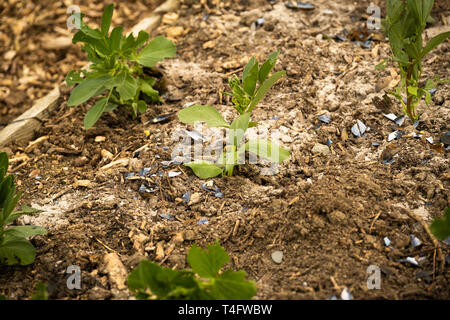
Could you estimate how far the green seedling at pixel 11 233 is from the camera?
1781mm

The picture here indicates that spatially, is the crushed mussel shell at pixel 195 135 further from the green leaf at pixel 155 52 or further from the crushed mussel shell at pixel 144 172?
the green leaf at pixel 155 52

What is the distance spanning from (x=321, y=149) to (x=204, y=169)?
61 cm

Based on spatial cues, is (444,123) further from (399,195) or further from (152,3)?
(152,3)

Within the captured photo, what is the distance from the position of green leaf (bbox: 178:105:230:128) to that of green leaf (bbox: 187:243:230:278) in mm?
638

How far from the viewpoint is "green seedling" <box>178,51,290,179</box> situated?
6.43ft

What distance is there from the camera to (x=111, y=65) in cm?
240

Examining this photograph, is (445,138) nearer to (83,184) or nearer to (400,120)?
(400,120)

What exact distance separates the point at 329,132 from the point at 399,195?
53 centimetres

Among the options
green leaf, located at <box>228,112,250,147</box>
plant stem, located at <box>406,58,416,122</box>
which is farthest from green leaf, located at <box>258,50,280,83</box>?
plant stem, located at <box>406,58,416,122</box>

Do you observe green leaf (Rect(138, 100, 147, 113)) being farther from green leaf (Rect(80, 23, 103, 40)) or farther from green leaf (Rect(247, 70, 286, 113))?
green leaf (Rect(247, 70, 286, 113))

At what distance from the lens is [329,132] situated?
2332mm

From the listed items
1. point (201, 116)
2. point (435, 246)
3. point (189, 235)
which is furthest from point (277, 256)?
point (201, 116)

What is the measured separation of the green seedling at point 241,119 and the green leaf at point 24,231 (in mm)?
726

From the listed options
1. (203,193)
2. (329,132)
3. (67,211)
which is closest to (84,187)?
(67,211)
